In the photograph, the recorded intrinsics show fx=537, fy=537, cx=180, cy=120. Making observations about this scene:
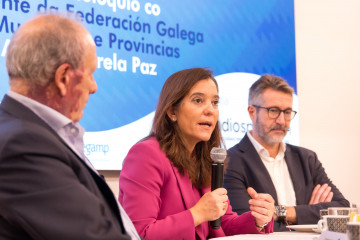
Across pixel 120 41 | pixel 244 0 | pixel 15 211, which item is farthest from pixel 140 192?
pixel 244 0

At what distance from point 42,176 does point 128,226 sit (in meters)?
0.41

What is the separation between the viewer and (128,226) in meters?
1.71

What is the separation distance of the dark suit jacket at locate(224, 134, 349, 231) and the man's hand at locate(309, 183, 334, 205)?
6 cm

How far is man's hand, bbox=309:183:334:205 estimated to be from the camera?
374 cm

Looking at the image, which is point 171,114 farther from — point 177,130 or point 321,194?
point 321,194

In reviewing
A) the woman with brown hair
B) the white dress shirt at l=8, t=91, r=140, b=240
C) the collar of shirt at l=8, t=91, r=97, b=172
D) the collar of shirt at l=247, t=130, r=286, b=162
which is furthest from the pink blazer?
the collar of shirt at l=247, t=130, r=286, b=162

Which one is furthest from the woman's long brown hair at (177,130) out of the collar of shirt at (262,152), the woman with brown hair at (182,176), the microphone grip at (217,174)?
the collar of shirt at (262,152)

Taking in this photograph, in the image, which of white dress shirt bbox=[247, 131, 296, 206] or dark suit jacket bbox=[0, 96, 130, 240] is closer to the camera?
dark suit jacket bbox=[0, 96, 130, 240]

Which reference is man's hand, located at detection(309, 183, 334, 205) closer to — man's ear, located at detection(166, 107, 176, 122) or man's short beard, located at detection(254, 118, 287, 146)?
man's short beard, located at detection(254, 118, 287, 146)

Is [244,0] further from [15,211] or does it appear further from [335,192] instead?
[15,211]

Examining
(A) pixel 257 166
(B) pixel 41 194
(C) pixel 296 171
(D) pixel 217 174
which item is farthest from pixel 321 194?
(B) pixel 41 194

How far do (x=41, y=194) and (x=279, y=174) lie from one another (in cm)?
272

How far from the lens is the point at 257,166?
12.3 ft

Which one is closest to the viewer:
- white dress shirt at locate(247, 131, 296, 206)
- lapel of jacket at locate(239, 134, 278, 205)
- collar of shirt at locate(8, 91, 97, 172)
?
collar of shirt at locate(8, 91, 97, 172)
